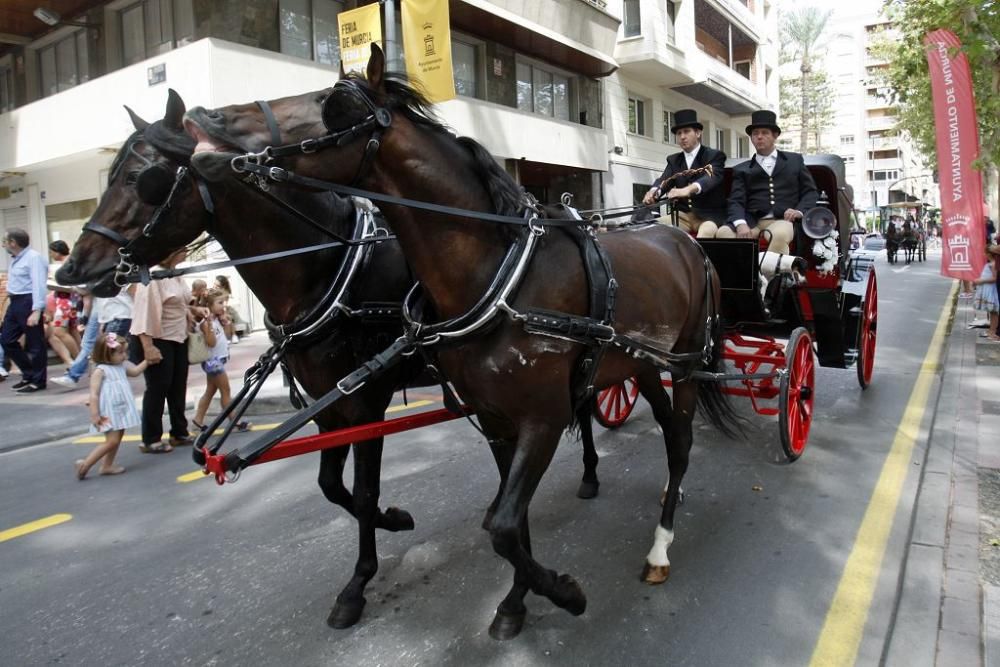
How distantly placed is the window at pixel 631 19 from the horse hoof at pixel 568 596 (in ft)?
73.6

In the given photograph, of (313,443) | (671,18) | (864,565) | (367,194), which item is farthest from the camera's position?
(671,18)

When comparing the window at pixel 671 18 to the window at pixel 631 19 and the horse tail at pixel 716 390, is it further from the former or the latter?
the horse tail at pixel 716 390

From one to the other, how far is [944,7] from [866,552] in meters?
8.34

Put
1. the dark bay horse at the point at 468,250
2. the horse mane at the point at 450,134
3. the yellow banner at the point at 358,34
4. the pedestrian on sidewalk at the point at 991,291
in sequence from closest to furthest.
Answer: the dark bay horse at the point at 468,250 < the horse mane at the point at 450,134 < the yellow banner at the point at 358,34 < the pedestrian on sidewalk at the point at 991,291

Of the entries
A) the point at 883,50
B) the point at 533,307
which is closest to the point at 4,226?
the point at 533,307

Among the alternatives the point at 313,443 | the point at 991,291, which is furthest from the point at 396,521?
the point at 991,291

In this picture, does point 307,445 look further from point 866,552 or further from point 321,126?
point 866,552

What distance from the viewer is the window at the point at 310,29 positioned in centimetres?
1383

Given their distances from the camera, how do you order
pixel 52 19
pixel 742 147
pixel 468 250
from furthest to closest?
pixel 742 147 < pixel 52 19 < pixel 468 250

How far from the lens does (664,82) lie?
24.5 m

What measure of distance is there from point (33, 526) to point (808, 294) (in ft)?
20.3

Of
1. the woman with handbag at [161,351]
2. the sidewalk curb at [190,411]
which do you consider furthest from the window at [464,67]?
the woman with handbag at [161,351]

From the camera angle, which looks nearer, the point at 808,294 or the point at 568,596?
the point at 568,596

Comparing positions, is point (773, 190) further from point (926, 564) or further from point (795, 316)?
point (926, 564)
